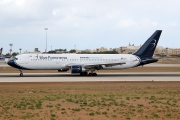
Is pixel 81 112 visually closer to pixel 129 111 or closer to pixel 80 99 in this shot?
pixel 129 111

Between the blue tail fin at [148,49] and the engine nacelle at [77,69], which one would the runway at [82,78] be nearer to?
the engine nacelle at [77,69]

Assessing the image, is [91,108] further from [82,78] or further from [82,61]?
[82,61]

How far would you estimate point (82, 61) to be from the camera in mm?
47688

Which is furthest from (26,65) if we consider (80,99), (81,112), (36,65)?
(81,112)

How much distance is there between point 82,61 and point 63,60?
2909 mm

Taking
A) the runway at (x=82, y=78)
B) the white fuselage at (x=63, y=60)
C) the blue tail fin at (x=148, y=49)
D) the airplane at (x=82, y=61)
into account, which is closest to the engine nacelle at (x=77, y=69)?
the airplane at (x=82, y=61)

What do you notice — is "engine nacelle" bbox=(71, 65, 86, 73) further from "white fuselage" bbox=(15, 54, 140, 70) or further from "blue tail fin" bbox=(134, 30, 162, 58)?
"blue tail fin" bbox=(134, 30, 162, 58)

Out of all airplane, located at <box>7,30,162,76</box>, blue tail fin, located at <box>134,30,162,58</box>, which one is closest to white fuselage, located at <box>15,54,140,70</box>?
airplane, located at <box>7,30,162,76</box>

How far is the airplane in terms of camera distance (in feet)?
149

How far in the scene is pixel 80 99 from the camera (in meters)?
21.1

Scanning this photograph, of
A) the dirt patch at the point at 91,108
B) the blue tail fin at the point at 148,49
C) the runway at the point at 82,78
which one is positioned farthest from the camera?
the blue tail fin at the point at 148,49

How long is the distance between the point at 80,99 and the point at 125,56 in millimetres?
29017

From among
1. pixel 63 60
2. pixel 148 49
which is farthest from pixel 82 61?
pixel 148 49

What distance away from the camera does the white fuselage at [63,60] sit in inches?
1791
